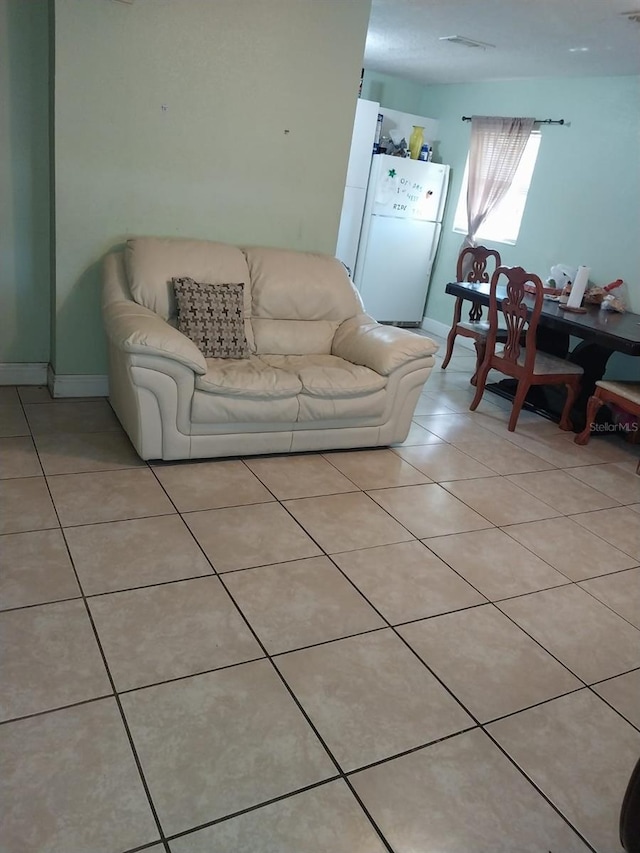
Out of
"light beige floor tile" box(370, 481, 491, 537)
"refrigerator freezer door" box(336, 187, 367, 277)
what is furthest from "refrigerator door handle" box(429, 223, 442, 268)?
"light beige floor tile" box(370, 481, 491, 537)

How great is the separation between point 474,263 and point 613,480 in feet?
7.71

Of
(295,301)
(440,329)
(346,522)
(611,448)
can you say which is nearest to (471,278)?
(440,329)

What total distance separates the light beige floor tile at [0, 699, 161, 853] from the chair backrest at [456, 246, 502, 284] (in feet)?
14.6

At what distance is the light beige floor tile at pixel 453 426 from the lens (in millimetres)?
3918

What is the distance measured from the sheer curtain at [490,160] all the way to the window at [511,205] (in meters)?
0.08

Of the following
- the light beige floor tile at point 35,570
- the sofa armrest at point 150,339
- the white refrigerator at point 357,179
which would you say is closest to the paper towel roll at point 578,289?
the white refrigerator at point 357,179

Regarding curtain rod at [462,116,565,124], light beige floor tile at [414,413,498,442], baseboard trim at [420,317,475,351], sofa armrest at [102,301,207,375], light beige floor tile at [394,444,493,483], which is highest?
curtain rod at [462,116,565,124]

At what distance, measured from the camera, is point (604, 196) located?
16.1ft

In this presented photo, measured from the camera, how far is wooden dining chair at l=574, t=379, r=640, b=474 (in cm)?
373

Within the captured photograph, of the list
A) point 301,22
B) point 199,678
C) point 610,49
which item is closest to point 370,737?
point 199,678

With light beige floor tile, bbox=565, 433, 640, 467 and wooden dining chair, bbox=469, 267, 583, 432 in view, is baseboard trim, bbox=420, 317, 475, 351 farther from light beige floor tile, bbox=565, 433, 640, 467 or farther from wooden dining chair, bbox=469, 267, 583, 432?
light beige floor tile, bbox=565, 433, 640, 467

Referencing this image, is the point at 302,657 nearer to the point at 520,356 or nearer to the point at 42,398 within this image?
the point at 42,398

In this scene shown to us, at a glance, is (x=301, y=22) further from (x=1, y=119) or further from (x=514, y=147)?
(x=514, y=147)

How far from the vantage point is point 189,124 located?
3447mm
